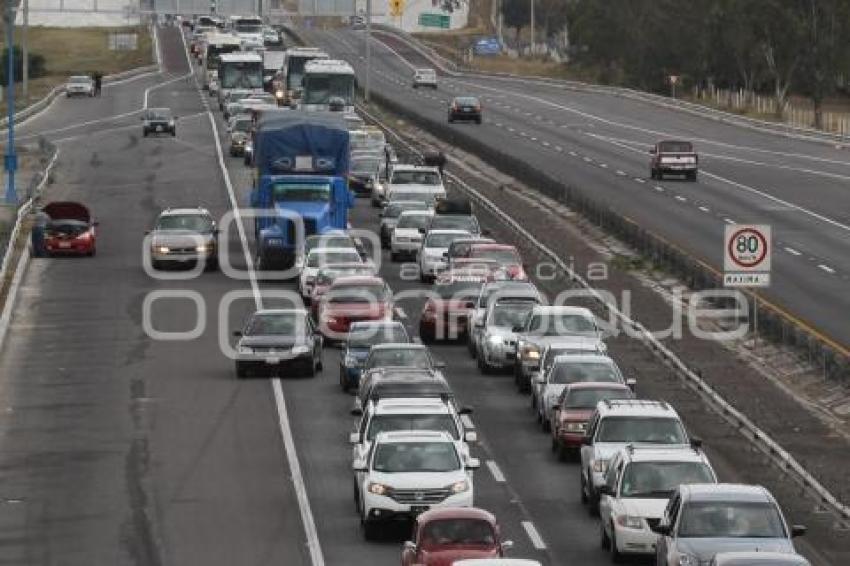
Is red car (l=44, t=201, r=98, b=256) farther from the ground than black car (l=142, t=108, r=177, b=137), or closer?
closer

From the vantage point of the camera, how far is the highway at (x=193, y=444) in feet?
108

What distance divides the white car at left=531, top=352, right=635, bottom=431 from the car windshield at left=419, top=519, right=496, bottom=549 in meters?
12.7

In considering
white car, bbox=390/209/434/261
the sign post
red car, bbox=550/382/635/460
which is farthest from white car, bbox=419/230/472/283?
red car, bbox=550/382/635/460

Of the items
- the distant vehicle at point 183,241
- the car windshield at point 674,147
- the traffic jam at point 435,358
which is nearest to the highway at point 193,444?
the traffic jam at point 435,358

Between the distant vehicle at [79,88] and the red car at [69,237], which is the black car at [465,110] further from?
the red car at [69,237]

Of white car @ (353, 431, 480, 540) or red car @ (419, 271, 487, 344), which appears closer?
white car @ (353, 431, 480, 540)

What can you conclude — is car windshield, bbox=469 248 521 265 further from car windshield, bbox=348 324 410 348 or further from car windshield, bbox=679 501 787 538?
car windshield, bbox=679 501 787 538

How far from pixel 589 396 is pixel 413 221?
32.9 metres

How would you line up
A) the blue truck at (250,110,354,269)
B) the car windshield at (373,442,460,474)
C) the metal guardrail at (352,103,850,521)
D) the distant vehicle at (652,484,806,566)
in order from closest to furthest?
the distant vehicle at (652,484,806,566) < the car windshield at (373,442,460,474) < the metal guardrail at (352,103,850,521) < the blue truck at (250,110,354,269)

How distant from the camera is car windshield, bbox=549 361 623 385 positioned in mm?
41406

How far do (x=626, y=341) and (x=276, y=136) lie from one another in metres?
18.5

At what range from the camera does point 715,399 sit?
4309cm

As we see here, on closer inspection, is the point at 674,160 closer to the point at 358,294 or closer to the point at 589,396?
the point at 358,294

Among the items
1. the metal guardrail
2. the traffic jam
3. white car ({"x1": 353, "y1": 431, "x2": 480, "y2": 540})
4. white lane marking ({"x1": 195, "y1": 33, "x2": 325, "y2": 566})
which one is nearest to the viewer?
the traffic jam
